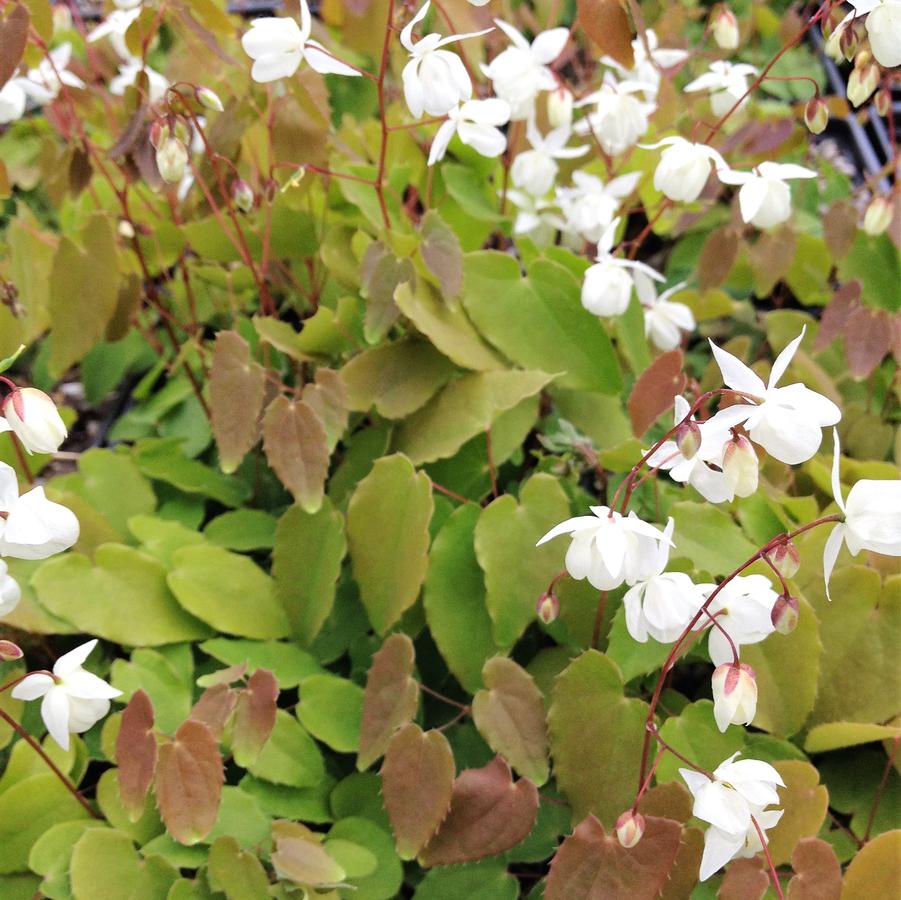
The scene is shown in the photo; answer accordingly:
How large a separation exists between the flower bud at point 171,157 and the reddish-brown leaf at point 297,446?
9.2 inches

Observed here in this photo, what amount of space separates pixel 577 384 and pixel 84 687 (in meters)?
0.62

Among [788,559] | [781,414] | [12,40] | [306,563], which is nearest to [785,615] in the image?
[788,559]

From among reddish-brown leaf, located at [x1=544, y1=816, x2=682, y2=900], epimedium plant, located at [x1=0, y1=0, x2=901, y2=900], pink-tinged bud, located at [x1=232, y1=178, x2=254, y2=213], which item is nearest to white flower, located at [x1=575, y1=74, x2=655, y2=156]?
epimedium plant, located at [x1=0, y1=0, x2=901, y2=900]

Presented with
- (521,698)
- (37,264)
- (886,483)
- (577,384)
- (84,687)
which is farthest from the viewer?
(37,264)

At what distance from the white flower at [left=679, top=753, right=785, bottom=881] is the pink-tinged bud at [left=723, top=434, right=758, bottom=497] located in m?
0.19

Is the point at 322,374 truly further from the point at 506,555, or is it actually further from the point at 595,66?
the point at 595,66

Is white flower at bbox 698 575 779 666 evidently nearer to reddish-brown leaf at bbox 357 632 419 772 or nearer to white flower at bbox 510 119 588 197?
reddish-brown leaf at bbox 357 632 419 772

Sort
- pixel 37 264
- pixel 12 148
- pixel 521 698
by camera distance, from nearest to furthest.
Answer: pixel 521 698, pixel 37 264, pixel 12 148

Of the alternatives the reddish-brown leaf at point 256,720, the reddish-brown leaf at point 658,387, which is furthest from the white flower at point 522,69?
the reddish-brown leaf at point 256,720

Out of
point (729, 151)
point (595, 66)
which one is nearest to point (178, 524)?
point (729, 151)

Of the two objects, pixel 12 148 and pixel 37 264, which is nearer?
pixel 37 264

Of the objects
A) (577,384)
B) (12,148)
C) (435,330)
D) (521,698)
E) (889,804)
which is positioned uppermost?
(12,148)

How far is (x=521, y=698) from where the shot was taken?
A: 2.78ft

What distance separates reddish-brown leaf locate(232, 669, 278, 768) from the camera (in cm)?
83
